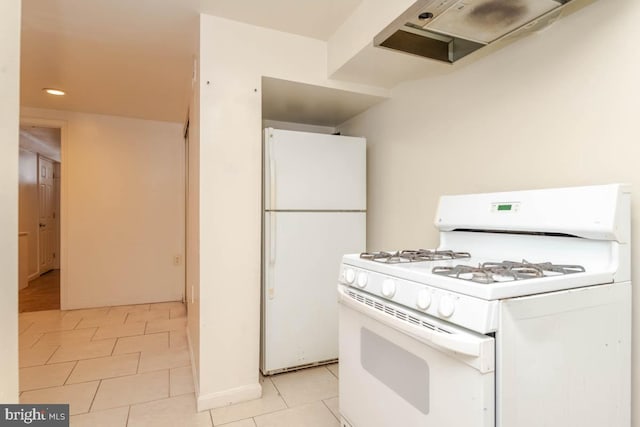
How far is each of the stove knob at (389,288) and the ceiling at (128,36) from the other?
150 cm

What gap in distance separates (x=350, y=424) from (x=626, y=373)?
102 cm

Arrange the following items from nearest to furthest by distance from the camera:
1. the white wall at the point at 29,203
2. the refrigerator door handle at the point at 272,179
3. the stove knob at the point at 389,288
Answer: the stove knob at the point at 389,288
the refrigerator door handle at the point at 272,179
the white wall at the point at 29,203

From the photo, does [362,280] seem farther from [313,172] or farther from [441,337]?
[313,172]

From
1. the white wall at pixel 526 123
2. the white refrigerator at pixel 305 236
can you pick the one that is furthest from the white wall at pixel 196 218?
the white wall at pixel 526 123

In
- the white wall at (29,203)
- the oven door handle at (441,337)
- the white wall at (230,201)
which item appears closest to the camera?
the oven door handle at (441,337)

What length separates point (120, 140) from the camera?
393 cm

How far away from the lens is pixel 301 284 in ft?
7.48

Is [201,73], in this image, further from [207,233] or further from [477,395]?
[477,395]

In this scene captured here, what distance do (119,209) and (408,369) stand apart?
3930 mm

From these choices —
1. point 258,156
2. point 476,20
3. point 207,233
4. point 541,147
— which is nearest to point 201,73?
point 258,156

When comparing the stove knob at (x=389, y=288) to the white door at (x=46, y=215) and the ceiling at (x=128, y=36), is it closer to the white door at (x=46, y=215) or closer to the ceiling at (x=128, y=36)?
the ceiling at (x=128, y=36)

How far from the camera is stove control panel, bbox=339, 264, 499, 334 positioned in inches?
33.6

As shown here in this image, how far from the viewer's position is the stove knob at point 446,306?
0.93 meters

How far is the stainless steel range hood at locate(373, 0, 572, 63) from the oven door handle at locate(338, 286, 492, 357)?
1.12 meters
